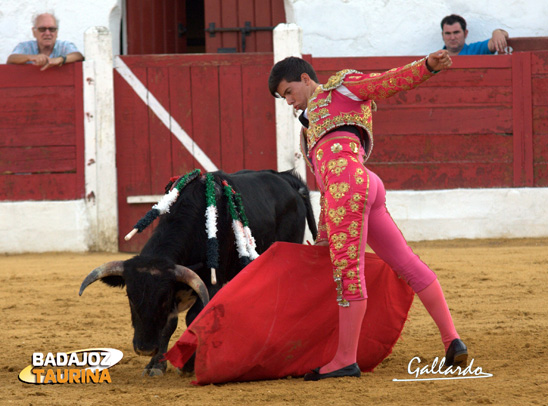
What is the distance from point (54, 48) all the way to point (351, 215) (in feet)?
15.4

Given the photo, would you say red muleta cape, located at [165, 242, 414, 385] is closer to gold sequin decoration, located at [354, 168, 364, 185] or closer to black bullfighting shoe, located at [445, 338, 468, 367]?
black bullfighting shoe, located at [445, 338, 468, 367]

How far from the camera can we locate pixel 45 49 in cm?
669

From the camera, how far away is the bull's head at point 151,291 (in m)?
2.79

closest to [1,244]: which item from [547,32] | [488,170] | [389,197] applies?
[389,197]

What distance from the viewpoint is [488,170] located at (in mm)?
6770

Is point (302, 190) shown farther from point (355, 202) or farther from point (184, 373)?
point (355, 202)

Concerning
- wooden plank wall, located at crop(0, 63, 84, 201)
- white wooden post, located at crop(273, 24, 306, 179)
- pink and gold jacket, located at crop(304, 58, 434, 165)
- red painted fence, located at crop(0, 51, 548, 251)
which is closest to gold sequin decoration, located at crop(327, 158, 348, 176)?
pink and gold jacket, located at crop(304, 58, 434, 165)

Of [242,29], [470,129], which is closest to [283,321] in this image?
[470,129]

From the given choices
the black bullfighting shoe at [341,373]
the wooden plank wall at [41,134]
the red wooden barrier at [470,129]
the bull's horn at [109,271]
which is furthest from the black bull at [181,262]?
the wooden plank wall at [41,134]

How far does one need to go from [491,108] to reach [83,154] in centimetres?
329

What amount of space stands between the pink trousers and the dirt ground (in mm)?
328

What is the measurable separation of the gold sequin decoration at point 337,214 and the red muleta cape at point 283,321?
31 cm

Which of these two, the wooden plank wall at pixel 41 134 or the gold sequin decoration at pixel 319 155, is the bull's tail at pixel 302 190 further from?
the wooden plank wall at pixel 41 134

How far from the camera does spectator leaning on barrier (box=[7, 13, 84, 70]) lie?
652 cm
